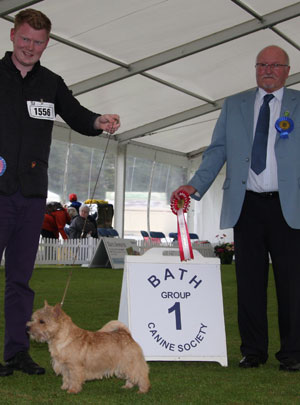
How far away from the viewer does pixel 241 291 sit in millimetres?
3229

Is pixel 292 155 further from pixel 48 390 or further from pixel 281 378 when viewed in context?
pixel 48 390

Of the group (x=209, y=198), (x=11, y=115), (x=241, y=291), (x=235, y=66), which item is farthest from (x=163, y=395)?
(x=209, y=198)

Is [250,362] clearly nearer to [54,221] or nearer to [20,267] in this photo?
[20,267]

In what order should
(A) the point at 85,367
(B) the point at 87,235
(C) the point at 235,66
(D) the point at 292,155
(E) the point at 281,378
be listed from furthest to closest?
(C) the point at 235,66 < (B) the point at 87,235 < (D) the point at 292,155 < (E) the point at 281,378 < (A) the point at 85,367

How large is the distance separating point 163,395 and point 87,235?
1177 cm

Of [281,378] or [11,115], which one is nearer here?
[11,115]

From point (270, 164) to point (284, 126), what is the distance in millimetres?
196

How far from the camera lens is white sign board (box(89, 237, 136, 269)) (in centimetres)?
1275

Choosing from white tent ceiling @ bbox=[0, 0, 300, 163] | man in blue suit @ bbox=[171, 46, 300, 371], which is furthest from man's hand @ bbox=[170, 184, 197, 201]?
white tent ceiling @ bbox=[0, 0, 300, 163]

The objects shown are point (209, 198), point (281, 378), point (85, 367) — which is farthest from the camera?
point (209, 198)

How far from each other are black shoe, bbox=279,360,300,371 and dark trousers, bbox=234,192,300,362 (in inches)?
1.1

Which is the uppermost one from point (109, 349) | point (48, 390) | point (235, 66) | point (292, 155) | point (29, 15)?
point (235, 66)

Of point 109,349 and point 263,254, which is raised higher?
point 263,254

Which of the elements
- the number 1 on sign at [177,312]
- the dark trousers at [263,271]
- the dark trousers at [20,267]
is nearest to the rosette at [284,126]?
the dark trousers at [263,271]
